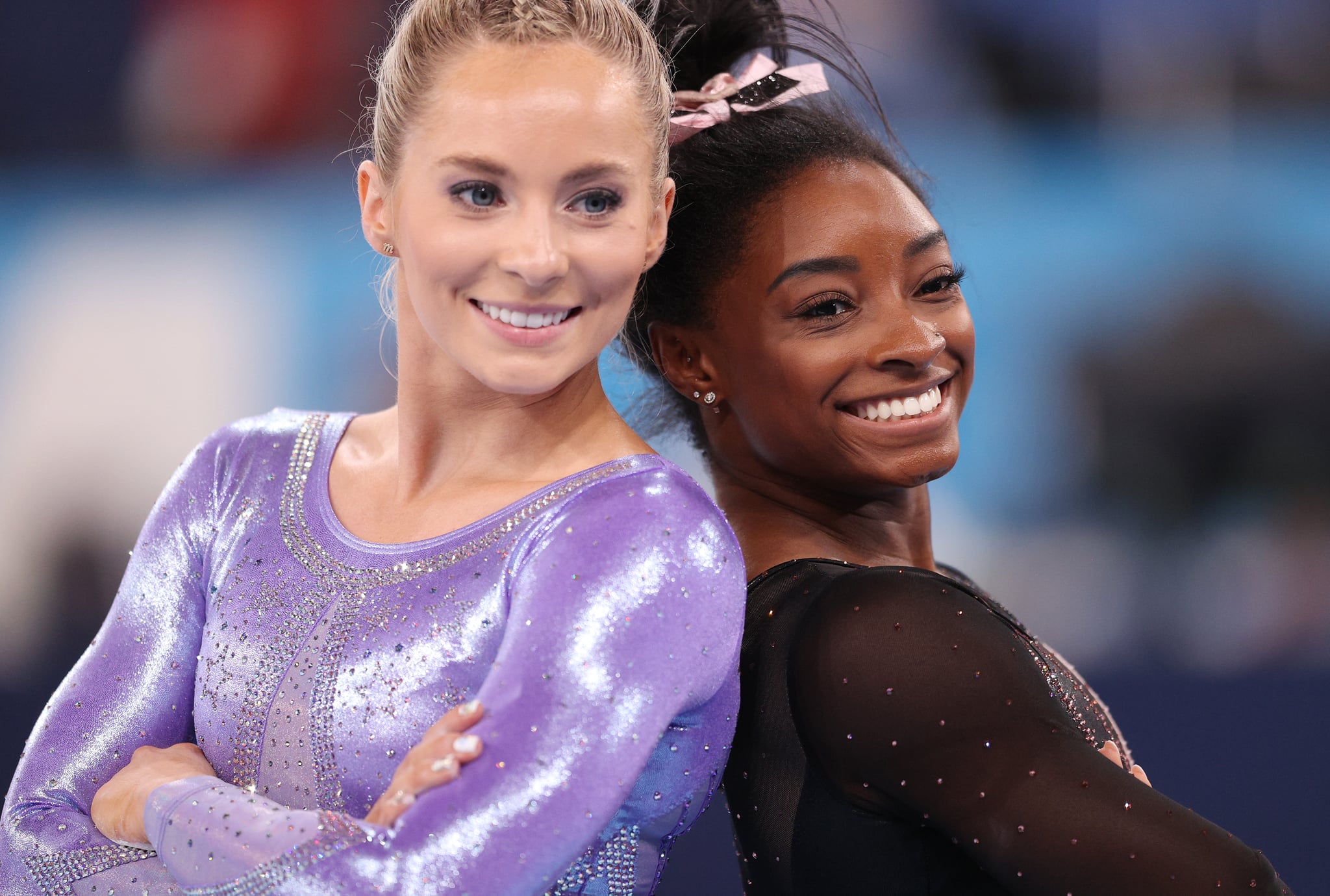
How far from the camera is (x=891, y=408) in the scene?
1.60m

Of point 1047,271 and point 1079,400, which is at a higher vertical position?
point 1047,271

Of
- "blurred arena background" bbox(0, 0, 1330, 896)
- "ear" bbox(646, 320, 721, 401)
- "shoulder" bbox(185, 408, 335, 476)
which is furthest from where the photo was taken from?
"blurred arena background" bbox(0, 0, 1330, 896)

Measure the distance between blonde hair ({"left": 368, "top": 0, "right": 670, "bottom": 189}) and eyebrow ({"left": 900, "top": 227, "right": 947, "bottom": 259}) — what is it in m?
0.34

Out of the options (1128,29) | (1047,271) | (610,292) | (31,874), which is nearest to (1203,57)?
(1128,29)

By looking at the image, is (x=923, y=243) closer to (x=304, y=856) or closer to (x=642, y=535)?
(x=642, y=535)

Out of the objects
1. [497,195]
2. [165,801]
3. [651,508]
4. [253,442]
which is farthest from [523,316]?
[165,801]

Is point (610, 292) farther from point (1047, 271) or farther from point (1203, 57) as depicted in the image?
point (1203, 57)

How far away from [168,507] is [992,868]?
3.22ft

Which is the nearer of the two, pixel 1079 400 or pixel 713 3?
pixel 713 3

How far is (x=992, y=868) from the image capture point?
1.28 metres

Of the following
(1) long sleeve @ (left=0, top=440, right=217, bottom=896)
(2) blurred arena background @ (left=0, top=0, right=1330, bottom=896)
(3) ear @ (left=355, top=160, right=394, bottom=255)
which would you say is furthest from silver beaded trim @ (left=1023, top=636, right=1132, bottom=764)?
(2) blurred arena background @ (left=0, top=0, right=1330, bottom=896)

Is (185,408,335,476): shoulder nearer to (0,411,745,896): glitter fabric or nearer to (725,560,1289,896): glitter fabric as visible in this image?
(0,411,745,896): glitter fabric

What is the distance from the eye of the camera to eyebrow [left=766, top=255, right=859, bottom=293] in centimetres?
156

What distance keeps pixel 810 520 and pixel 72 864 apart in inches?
35.7
